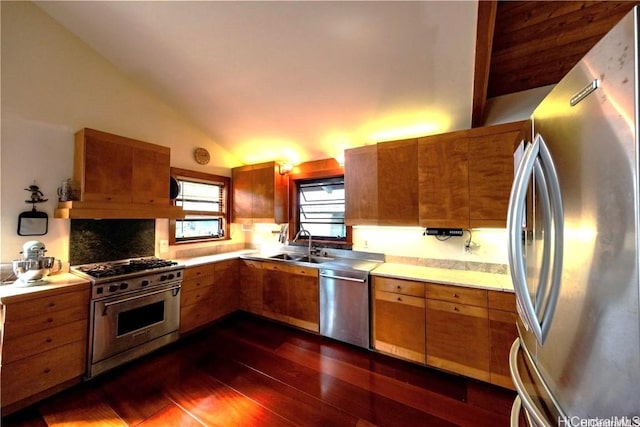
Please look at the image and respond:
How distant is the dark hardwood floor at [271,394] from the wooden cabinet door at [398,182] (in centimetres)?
148

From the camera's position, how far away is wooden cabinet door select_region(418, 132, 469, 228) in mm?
2340

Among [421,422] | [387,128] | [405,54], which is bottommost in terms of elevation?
[421,422]

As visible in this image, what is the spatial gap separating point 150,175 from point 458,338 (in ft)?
11.7

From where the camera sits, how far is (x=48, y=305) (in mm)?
1934

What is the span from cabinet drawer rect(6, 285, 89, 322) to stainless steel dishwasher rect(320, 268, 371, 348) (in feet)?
7.28

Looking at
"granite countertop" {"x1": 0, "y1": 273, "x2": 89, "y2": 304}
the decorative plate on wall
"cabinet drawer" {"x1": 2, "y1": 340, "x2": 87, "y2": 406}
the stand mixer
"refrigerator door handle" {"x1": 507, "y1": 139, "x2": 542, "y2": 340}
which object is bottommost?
"cabinet drawer" {"x1": 2, "y1": 340, "x2": 87, "y2": 406}

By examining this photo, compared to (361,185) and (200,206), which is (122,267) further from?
(361,185)

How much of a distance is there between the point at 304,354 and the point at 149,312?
167 centimetres

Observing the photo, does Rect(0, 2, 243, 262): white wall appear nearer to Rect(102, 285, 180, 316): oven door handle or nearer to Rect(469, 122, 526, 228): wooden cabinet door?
Rect(102, 285, 180, 316): oven door handle

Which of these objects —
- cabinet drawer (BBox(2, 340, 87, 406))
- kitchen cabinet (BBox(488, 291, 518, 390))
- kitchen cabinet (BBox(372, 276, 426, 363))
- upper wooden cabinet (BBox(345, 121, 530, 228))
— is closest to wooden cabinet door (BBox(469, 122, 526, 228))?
upper wooden cabinet (BBox(345, 121, 530, 228))

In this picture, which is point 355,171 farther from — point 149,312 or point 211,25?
point 149,312

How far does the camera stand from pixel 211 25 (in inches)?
85.0

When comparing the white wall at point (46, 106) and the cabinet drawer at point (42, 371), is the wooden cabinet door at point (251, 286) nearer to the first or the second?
the cabinet drawer at point (42, 371)

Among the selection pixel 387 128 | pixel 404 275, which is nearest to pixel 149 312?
pixel 404 275
